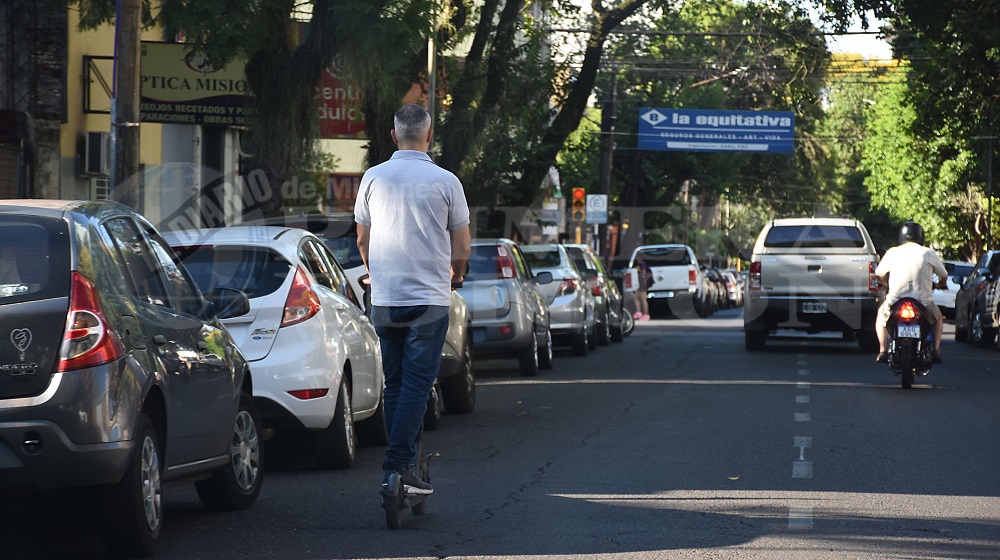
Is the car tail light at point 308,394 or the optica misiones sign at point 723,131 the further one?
the optica misiones sign at point 723,131

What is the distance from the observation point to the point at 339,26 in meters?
16.1

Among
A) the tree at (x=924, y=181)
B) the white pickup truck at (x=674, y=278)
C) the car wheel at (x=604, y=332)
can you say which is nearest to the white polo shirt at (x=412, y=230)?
the car wheel at (x=604, y=332)

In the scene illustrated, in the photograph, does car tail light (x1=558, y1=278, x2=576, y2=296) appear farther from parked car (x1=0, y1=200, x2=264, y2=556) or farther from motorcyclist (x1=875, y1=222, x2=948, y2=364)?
parked car (x1=0, y1=200, x2=264, y2=556)

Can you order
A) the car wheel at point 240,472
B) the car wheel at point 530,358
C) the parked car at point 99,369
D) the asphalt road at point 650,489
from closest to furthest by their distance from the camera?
the parked car at point 99,369 < the asphalt road at point 650,489 < the car wheel at point 240,472 < the car wheel at point 530,358

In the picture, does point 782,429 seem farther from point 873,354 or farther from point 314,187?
point 314,187

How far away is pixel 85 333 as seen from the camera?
579 cm

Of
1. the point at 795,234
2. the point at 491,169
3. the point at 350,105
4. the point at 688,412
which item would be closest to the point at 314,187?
the point at 491,169

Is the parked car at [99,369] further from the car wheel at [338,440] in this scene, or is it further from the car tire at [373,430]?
the car tire at [373,430]

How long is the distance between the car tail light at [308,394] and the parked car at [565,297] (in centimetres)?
1149

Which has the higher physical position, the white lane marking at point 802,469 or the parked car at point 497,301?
the parked car at point 497,301

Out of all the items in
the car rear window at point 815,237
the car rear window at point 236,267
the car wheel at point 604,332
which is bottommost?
the car wheel at point 604,332

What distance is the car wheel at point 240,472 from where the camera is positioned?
24.3ft

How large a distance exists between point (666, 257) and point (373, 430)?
29.1m

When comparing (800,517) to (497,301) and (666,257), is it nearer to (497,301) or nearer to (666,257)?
(497,301)
